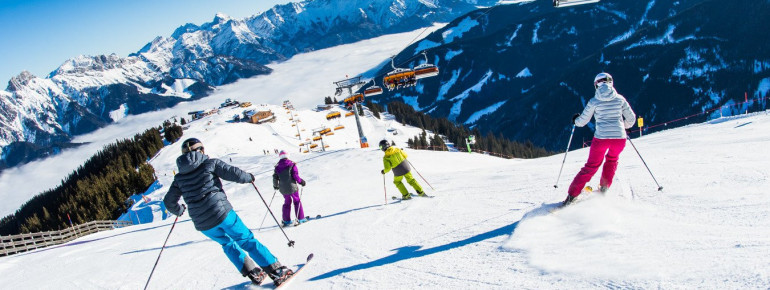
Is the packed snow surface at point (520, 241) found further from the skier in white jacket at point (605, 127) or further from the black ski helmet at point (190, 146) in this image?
the black ski helmet at point (190, 146)

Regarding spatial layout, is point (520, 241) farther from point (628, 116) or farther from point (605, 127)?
point (628, 116)

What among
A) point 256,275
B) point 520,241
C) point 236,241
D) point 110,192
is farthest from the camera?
point 110,192

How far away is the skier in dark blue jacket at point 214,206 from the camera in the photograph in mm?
5152

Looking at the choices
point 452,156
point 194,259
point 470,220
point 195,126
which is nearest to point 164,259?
point 194,259

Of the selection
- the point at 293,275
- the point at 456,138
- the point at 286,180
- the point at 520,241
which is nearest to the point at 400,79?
the point at 286,180

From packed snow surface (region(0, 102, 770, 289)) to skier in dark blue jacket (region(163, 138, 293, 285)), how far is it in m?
0.56

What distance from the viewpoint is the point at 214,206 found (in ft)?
17.0

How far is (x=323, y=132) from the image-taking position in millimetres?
84938

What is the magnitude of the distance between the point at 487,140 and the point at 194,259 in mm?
108667

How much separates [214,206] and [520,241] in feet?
12.7

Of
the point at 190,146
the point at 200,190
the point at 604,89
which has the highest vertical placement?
the point at 190,146

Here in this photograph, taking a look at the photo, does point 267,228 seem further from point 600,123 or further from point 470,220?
point 600,123

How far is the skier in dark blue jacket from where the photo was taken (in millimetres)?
5152

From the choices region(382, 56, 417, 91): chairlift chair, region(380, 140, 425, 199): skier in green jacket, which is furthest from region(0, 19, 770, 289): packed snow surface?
region(382, 56, 417, 91): chairlift chair
